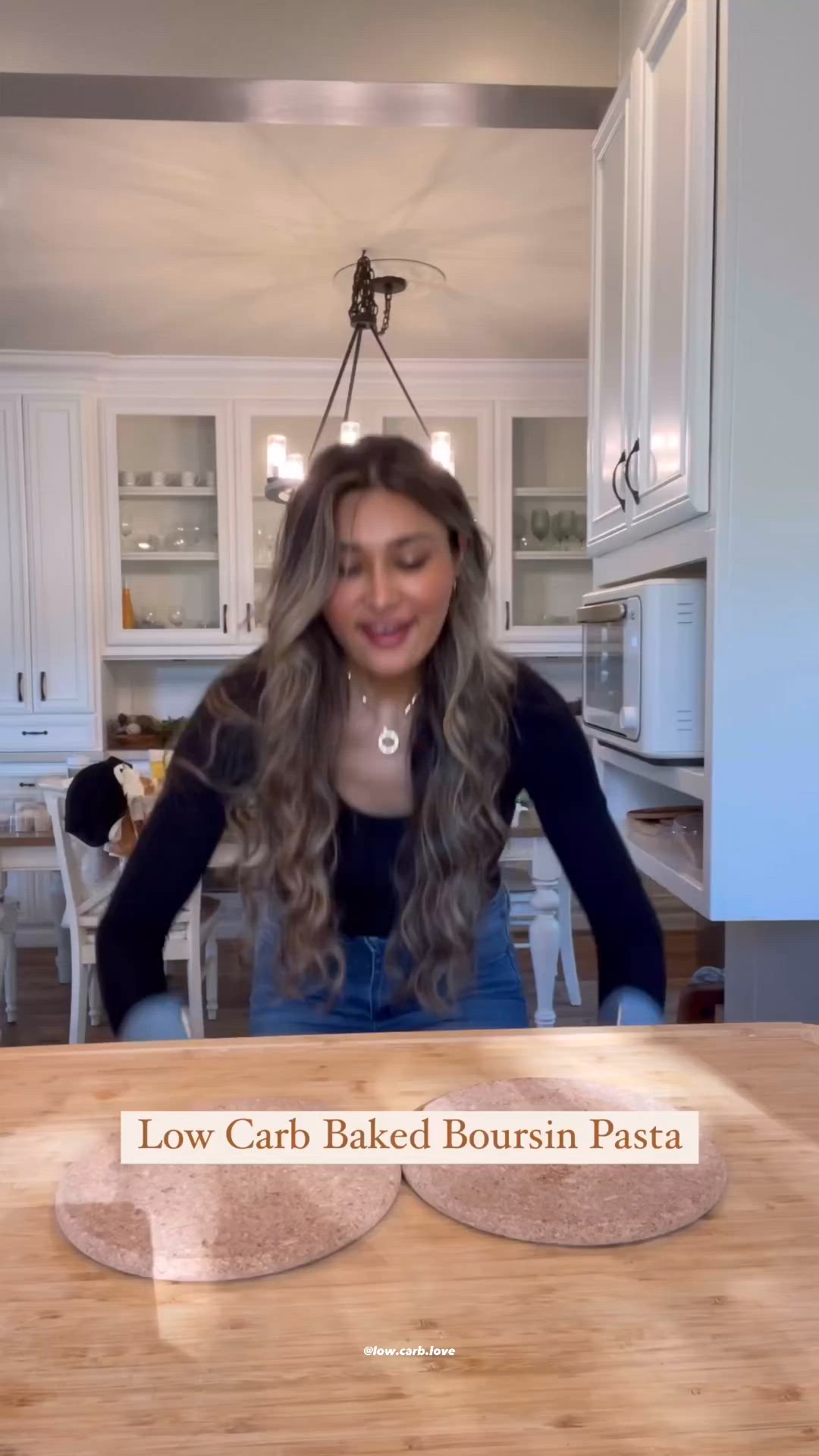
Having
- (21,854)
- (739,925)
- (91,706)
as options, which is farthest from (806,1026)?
(91,706)

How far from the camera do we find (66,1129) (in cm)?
63

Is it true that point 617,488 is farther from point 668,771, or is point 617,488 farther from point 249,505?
point 249,505

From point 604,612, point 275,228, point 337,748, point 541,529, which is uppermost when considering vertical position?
point 275,228

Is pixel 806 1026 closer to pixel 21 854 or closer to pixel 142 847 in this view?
pixel 142 847

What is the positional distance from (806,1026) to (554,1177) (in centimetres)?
34

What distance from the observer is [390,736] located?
1.13 meters

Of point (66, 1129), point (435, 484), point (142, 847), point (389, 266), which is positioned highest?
point (389, 266)

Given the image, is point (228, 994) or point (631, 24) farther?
point (228, 994)

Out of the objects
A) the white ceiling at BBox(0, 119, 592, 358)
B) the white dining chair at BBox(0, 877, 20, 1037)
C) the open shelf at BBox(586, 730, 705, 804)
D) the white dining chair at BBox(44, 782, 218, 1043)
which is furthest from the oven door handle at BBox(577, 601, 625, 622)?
the white dining chair at BBox(0, 877, 20, 1037)

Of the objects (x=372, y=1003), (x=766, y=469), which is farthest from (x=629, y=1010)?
(x=766, y=469)

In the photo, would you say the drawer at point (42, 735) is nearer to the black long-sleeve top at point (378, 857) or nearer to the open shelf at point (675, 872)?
the open shelf at point (675, 872)

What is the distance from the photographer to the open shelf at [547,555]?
12.5 ft

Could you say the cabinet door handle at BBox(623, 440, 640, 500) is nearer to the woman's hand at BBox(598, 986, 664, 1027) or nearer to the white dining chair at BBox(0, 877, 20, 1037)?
the woman's hand at BBox(598, 986, 664, 1027)

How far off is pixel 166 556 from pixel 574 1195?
3502 millimetres
